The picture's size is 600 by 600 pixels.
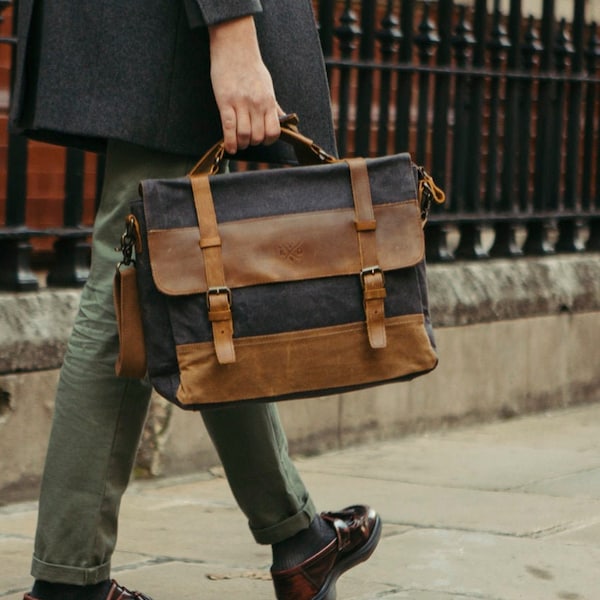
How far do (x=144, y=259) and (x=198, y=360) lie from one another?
21 cm

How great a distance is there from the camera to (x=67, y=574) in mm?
3250

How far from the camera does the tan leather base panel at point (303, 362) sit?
10.2ft

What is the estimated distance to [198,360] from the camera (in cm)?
311

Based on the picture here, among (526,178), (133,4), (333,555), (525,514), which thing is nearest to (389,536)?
(525,514)

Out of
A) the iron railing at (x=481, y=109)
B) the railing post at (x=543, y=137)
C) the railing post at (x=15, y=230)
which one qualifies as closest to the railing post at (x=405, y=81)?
the iron railing at (x=481, y=109)

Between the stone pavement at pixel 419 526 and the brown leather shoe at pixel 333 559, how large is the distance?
0.38 feet

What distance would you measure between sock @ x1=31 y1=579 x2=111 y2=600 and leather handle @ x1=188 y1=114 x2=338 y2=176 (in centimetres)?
82

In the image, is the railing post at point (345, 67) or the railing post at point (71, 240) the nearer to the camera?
the railing post at point (71, 240)

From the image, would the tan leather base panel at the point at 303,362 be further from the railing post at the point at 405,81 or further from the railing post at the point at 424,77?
the railing post at the point at 424,77

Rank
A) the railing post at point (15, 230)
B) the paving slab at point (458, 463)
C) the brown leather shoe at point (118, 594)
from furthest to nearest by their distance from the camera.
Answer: the paving slab at point (458, 463) → the railing post at point (15, 230) → the brown leather shoe at point (118, 594)

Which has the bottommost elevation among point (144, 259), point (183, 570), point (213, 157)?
point (183, 570)

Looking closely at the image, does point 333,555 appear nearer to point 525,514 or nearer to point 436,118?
point 525,514

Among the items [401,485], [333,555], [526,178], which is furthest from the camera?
[526,178]

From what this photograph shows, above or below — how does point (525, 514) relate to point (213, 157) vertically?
below
